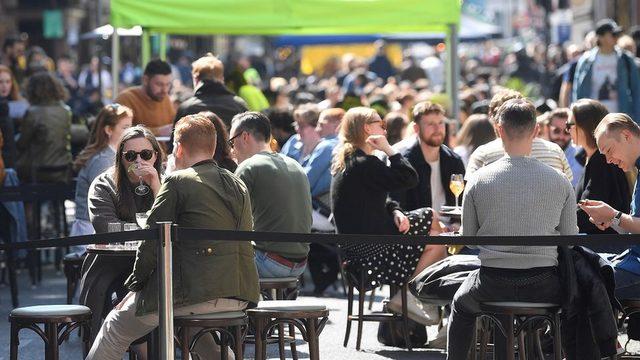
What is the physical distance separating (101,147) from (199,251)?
3710 millimetres

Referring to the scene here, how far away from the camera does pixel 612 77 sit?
16.7 m

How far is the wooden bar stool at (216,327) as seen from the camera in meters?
7.77

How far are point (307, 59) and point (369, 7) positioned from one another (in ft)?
105

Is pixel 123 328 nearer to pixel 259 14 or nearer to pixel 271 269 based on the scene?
pixel 271 269

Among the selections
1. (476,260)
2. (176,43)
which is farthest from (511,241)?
(176,43)

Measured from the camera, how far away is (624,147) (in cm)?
900

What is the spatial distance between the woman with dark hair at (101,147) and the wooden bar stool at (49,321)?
9.17 feet

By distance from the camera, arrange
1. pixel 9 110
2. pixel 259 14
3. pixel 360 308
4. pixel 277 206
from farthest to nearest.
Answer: pixel 259 14, pixel 9 110, pixel 360 308, pixel 277 206

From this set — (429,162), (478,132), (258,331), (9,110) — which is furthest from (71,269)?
(9,110)

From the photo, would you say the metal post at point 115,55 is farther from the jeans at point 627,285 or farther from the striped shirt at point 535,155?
the jeans at point 627,285

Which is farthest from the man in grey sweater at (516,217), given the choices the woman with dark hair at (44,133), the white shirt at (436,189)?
the woman with dark hair at (44,133)

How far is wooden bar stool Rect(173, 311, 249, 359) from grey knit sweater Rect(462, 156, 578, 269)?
4.42 feet

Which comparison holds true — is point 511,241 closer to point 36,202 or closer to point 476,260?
point 476,260

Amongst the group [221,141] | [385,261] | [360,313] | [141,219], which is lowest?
[360,313]
